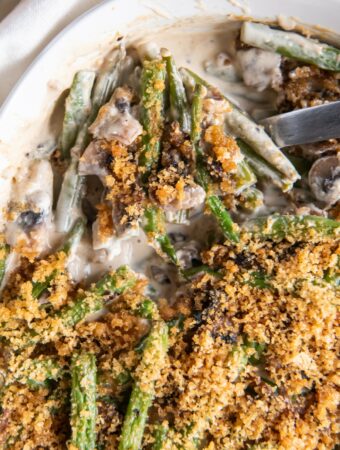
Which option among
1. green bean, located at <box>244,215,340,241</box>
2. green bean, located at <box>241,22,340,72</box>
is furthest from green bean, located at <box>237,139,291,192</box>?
green bean, located at <box>241,22,340,72</box>

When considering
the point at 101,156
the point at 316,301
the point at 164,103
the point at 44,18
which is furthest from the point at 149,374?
the point at 44,18

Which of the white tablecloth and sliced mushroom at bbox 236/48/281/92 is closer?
the white tablecloth

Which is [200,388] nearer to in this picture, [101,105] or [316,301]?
[316,301]

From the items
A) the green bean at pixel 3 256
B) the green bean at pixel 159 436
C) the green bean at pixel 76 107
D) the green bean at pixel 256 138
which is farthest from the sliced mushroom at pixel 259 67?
the green bean at pixel 159 436

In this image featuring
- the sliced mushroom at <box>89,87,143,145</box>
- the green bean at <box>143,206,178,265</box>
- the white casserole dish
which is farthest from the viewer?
the green bean at <box>143,206,178,265</box>

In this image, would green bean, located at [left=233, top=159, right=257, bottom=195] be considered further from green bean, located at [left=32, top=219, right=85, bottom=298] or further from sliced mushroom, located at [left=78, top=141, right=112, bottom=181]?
green bean, located at [left=32, top=219, right=85, bottom=298]

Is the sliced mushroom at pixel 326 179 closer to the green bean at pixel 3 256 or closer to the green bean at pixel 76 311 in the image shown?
the green bean at pixel 76 311
